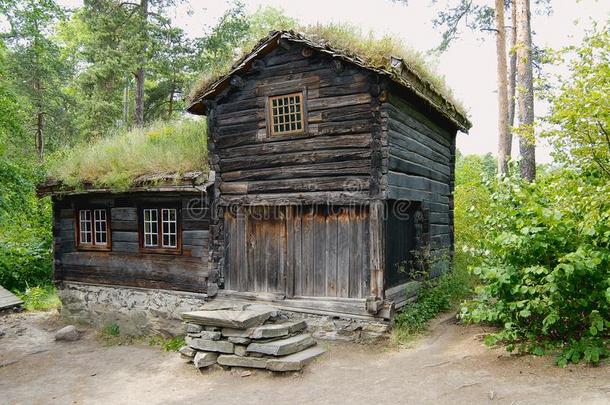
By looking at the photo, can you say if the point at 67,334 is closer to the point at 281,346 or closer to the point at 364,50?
the point at 281,346

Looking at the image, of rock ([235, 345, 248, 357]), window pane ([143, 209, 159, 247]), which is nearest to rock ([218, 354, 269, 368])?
rock ([235, 345, 248, 357])

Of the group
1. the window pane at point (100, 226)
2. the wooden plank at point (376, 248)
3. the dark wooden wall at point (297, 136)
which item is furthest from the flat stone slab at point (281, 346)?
the window pane at point (100, 226)

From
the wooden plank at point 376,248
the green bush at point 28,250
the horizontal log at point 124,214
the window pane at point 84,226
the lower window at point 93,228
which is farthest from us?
the green bush at point 28,250

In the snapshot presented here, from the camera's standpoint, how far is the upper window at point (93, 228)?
42.2 ft

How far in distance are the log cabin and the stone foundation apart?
182 mm

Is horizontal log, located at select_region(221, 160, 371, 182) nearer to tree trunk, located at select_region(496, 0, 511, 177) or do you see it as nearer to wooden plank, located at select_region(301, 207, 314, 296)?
wooden plank, located at select_region(301, 207, 314, 296)

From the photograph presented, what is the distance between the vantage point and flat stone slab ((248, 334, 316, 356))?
27.3 ft

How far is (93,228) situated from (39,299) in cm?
464

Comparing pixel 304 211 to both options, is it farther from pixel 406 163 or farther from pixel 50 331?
pixel 50 331

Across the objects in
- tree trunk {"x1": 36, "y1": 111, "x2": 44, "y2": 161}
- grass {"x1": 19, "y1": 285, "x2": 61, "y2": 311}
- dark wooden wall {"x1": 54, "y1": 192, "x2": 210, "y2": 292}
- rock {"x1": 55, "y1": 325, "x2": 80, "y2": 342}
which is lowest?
rock {"x1": 55, "y1": 325, "x2": 80, "y2": 342}

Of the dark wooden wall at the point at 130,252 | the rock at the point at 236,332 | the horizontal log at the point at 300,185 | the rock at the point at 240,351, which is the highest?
the horizontal log at the point at 300,185

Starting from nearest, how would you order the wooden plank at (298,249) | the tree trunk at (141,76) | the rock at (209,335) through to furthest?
1. the rock at (209,335)
2. the wooden plank at (298,249)
3. the tree trunk at (141,76)

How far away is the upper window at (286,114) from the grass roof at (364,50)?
1194 millimetres

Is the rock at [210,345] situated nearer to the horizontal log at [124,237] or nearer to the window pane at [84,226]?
the horizontal log at [124,237]
